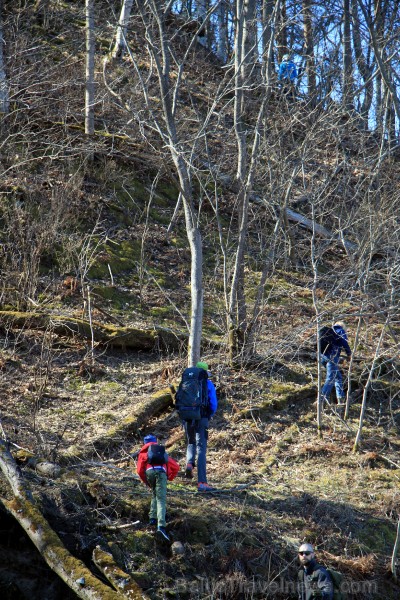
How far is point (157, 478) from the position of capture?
7.02 meters

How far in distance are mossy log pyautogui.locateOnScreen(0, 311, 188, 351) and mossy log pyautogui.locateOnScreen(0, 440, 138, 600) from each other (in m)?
4.61

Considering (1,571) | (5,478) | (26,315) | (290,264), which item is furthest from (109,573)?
(290,264)

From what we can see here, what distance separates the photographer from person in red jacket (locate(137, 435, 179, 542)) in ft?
22.5

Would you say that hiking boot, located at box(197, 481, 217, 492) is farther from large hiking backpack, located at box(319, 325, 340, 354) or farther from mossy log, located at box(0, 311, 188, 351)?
mossy log, located at box(0, 311, 188, 351)

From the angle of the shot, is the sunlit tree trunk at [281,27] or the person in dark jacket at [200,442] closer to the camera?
the person in dark jacket at [200,442]

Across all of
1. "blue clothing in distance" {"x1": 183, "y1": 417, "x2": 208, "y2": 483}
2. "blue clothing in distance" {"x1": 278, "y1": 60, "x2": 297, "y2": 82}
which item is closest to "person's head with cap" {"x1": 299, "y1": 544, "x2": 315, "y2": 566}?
"blue clothing in distance" {"x1": 183, "y1": 417, "x2": 208, "y2": 483}

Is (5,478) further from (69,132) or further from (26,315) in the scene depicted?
(69,132)

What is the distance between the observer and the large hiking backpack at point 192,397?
8.32 m

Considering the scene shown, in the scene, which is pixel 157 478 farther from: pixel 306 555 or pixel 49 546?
pixel 306 555

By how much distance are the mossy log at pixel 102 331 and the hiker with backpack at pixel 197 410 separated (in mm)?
3314

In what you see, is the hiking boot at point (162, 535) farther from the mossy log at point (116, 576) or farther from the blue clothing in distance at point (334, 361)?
the blue clothing in distance at point (334, 361)

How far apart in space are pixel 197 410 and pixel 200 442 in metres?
0.40

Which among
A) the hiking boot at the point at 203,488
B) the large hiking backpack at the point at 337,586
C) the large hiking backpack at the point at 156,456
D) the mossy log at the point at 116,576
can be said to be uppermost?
the large hiking backpack at the point at 156,456

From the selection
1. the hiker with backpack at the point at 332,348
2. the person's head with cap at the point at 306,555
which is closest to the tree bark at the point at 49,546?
the person's head with cap at the point at 306,555
